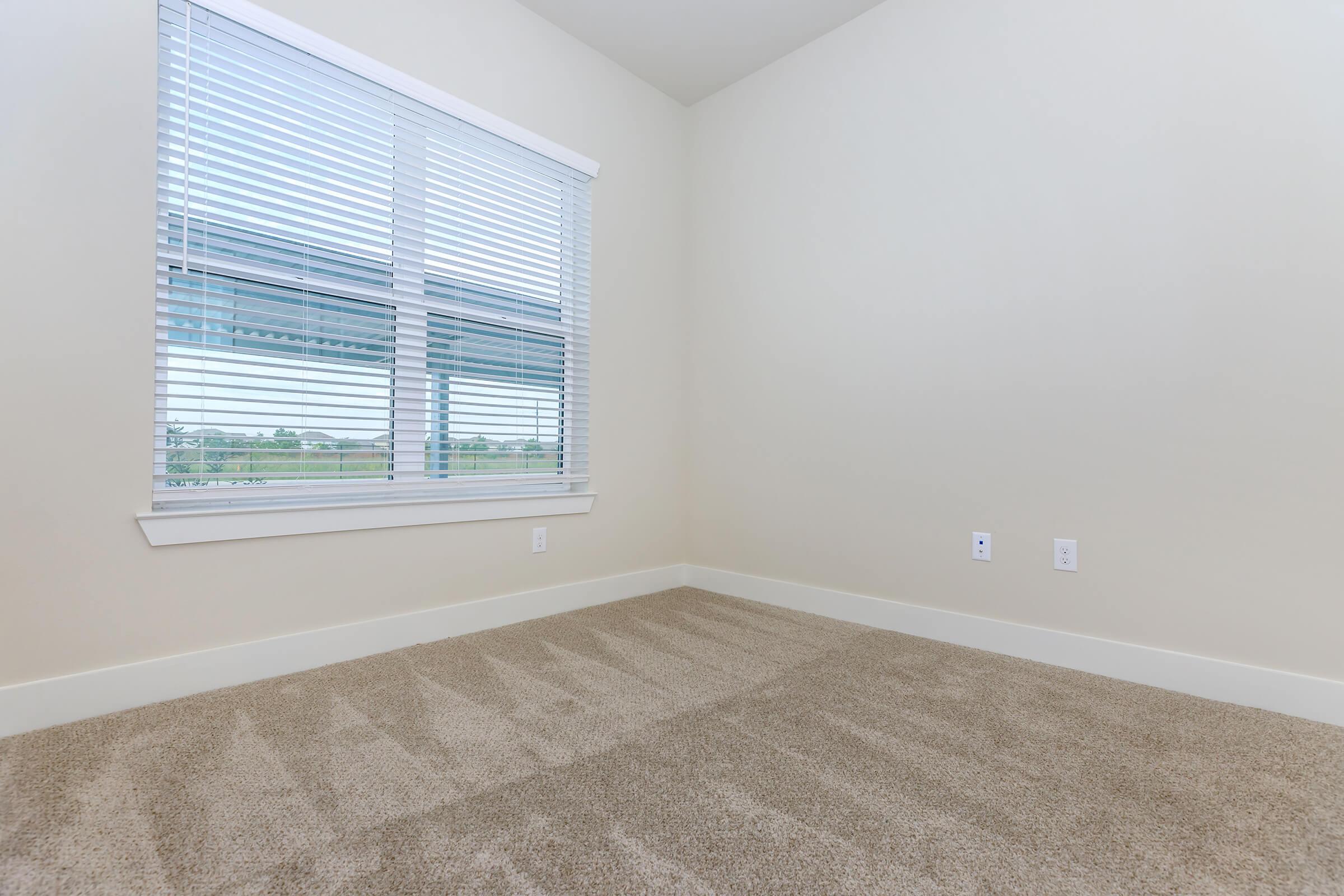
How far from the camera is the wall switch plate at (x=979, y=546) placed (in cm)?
235

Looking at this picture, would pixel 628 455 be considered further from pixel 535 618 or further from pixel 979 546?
pixel 979 546

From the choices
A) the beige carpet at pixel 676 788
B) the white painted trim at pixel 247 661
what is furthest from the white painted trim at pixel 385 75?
the beige carpet at pixel 676 788

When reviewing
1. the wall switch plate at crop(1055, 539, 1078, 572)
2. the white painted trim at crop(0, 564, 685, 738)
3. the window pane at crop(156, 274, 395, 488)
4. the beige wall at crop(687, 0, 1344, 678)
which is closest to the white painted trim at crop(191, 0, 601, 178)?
the window pane at crop(156, 274, 395, 488)

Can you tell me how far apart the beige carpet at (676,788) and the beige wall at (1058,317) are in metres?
0.46

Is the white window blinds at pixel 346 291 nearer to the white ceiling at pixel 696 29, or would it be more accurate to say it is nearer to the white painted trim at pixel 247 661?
the white painted trim at pixel 247 661

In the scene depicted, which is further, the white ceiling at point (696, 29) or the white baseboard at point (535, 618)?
the white ceiling at point (696, 29)

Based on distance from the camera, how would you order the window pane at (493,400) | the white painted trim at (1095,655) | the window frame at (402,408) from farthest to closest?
1. the window pane at (493,400)
2. the window frame at (402,408)
3. the white painted trim at (1095,655)

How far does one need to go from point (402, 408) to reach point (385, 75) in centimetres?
123

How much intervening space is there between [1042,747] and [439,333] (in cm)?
242

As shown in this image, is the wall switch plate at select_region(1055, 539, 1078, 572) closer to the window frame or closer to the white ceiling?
the window frame

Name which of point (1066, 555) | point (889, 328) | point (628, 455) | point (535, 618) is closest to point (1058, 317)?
point (889, 328)

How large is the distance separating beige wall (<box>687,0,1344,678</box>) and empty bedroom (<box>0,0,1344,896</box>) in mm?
14

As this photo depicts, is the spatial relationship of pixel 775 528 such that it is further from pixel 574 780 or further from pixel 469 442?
pixel 574 780

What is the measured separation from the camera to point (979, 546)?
2365 millimetres
